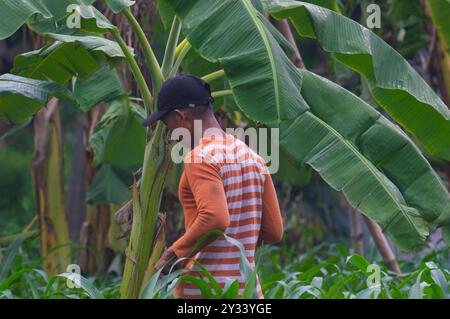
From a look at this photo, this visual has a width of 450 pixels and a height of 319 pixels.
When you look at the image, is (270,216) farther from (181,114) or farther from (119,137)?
(119,137)

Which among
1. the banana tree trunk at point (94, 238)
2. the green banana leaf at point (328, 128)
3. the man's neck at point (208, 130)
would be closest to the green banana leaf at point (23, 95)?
the green banana leaf at point (328, 128)

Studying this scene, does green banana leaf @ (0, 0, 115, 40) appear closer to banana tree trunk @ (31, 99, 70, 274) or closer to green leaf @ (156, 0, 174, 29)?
green leaf @ (156, 0, 174, 29)

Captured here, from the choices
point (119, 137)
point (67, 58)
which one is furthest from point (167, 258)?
point (119, 137)

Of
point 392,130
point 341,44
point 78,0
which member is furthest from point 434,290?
point 78,0

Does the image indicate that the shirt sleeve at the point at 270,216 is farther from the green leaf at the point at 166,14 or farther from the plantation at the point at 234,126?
the green leaf at the point at 166,14

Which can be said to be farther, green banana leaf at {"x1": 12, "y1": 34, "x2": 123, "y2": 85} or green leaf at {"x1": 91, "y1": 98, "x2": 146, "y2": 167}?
green leaf at {"x1": 91, "y1": 98, "x2": 146, "y2": 167}

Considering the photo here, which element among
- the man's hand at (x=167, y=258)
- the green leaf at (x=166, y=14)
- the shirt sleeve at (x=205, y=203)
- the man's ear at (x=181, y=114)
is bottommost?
the man's hand at (x=167, y=258)

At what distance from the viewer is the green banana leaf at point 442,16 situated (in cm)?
670

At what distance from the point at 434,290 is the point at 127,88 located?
3176mm

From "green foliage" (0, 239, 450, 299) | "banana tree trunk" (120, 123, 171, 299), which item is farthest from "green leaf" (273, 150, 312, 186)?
"banana tree trunk" (120, 123, 171, 299)

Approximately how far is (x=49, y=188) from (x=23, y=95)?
3.17 metres

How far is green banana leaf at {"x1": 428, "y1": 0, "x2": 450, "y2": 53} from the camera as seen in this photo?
6.70 metres

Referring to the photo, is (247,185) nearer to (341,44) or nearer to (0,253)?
(341,44)
